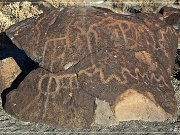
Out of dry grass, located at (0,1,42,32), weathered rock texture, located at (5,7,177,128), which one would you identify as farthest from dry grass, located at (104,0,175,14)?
weathered rock texture, located at (5,7,177,128)

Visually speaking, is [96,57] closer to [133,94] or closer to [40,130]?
[133,94]

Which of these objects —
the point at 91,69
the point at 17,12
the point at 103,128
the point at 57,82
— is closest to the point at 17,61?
the point at 57,82

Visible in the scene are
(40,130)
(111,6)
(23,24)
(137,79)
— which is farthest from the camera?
(111,6)

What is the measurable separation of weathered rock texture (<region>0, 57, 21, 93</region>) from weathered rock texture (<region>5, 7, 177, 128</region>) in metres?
0.65

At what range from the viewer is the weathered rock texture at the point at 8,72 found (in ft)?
23.7

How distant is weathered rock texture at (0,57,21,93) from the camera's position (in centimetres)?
723

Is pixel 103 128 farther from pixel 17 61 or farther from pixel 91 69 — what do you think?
pixel 17 61

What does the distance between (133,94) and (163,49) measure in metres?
1.22

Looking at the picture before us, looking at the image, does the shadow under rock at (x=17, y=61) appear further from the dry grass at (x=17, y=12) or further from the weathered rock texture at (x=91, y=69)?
the dry grass at (x=17, y=12)

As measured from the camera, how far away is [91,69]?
623 centimetres

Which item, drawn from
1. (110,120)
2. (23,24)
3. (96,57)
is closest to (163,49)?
(96,57)

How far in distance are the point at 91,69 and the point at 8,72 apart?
1.72 metres

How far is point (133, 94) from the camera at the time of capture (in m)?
6.07

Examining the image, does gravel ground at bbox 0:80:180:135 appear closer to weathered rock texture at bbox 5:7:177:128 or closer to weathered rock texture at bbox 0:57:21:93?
weathered rock texture at bbox 5:7:177:128
